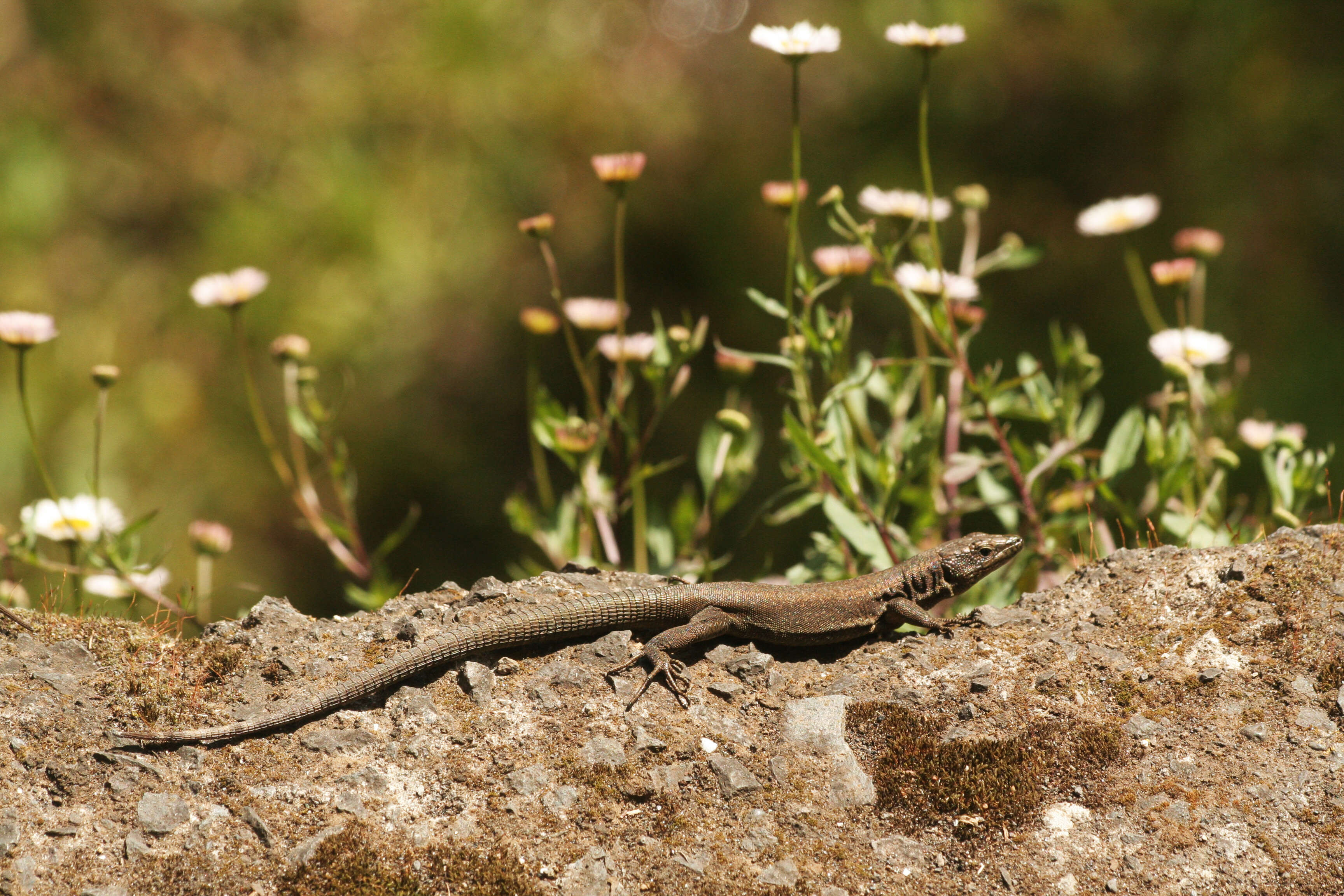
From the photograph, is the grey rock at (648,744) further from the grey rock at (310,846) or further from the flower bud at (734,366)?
the flower bud at (734,366)

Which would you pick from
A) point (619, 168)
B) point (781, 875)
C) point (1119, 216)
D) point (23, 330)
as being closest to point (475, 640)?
point (781, 875)

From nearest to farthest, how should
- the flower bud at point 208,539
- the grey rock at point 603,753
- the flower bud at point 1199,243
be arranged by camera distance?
the grey rock at point 603,753 → the flower bud at point 208,539 → the flower bud at point 1199,243

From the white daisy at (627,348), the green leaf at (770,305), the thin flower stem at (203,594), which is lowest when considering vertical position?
the thin flower stem at (203,594)

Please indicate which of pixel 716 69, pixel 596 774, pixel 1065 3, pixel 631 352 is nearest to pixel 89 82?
pixel 716 69

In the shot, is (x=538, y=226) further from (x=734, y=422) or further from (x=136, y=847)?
(x=136, y=847)

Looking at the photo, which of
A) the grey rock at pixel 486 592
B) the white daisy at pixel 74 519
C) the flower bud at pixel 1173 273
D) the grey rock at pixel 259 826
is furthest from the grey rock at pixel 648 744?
the flower bud at pixel 1173 273
